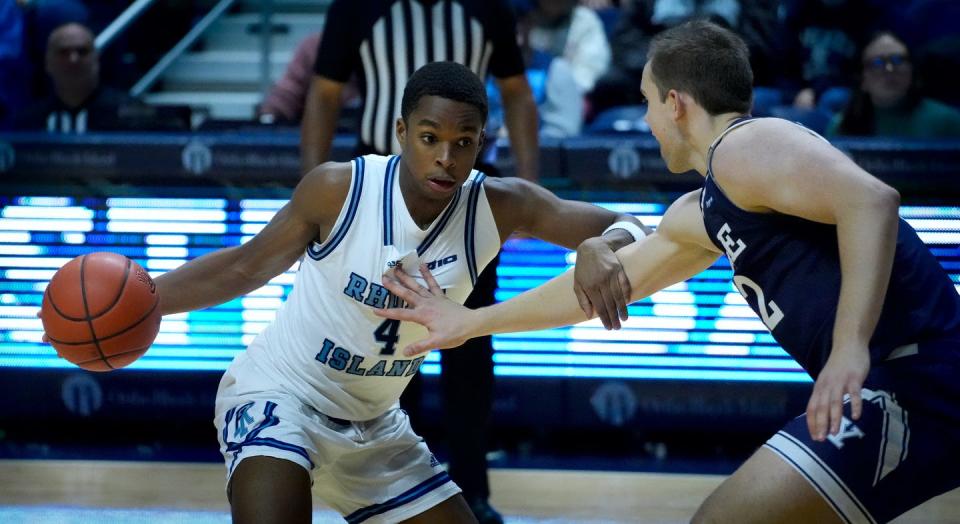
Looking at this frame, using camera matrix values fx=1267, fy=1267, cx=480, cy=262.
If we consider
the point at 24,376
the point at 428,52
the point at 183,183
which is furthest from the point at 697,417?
the point at 24,376

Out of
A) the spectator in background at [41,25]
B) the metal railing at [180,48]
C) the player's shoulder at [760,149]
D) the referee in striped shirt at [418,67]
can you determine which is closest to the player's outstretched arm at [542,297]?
the player's shoulder at [760,149]

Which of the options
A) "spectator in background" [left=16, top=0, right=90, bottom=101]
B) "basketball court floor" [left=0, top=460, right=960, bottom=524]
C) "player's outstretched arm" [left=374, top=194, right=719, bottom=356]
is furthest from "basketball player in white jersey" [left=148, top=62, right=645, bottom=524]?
"spectator in background" [left=16, top=0, right=90, bottom=101]

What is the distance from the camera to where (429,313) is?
3266mm

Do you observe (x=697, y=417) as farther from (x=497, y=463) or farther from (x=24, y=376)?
(x=24, y=376)

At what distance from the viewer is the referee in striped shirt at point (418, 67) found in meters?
4.57

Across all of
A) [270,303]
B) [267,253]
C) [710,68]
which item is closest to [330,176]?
[267,253]

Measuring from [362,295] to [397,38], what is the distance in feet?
5.01

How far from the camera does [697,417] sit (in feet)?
18.8

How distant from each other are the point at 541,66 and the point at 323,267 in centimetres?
392

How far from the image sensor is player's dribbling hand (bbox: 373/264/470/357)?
323 cm

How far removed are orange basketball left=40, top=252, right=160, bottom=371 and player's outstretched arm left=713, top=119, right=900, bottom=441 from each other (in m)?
1.67

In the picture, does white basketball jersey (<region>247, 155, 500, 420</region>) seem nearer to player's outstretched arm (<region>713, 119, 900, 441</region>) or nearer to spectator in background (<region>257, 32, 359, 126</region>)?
player's outstretched arm (<region>713, 119, 900, 441</region>)

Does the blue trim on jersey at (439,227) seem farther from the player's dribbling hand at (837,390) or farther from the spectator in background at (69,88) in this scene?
the spectator in background at (69,88)

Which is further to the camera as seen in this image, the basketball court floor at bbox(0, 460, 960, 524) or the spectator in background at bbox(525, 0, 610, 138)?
the spectator in background at bbox(525, 0, 610, 138)
